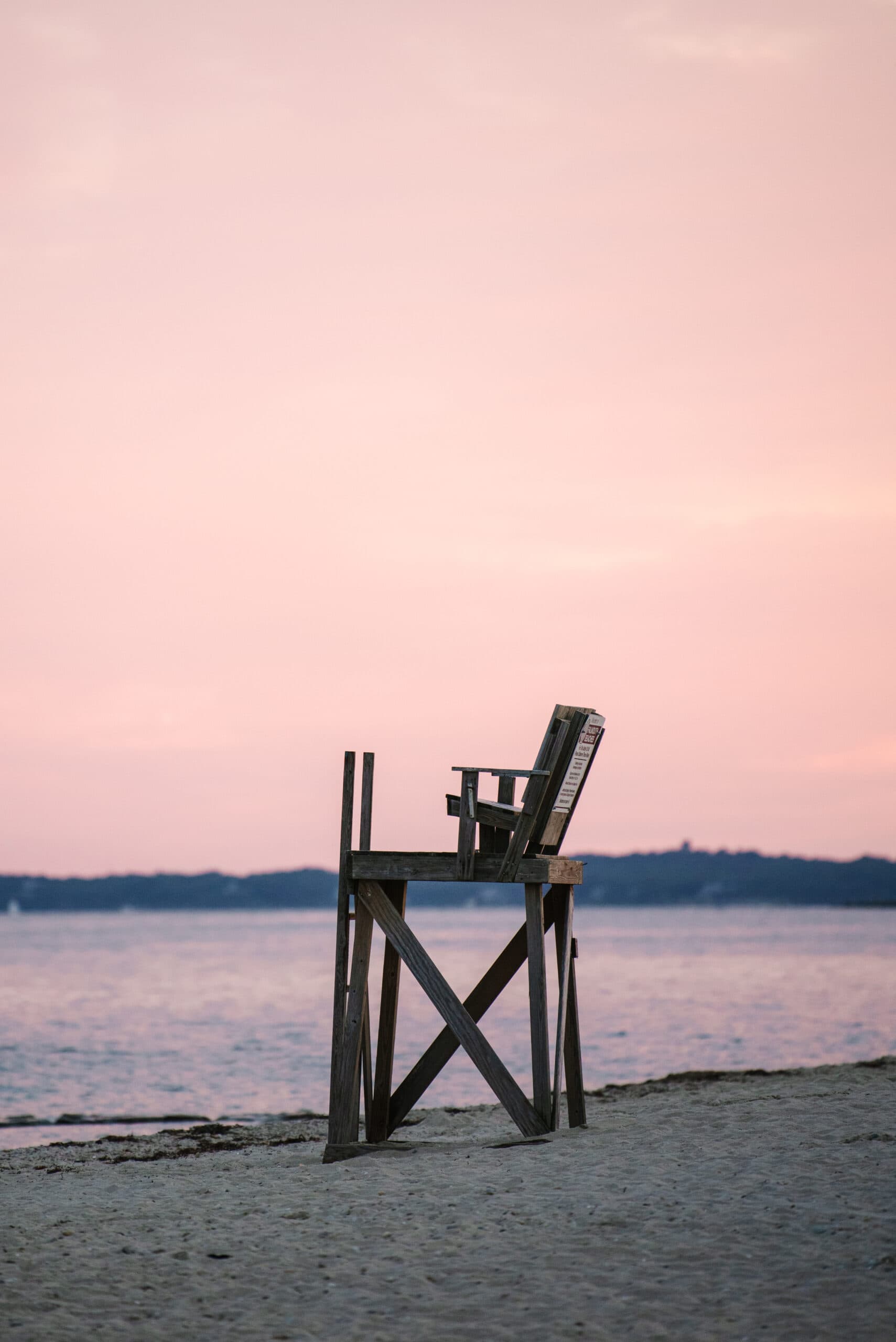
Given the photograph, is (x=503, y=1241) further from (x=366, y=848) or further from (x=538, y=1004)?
(x=366, y=848)

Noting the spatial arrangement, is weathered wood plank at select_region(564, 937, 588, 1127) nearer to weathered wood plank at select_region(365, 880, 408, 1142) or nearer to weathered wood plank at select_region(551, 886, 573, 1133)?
weathered wood plank at select_region(551, 886, 573, 1133)

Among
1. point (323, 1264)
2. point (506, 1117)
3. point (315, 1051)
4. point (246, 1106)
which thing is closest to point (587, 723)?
point (323, 1264)

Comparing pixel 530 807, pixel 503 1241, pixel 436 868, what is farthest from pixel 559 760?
pixel 503 1241

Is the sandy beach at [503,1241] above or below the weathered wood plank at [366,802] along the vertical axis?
below

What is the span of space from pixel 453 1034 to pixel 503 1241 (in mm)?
3651

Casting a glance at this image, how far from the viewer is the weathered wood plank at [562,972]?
11.3m

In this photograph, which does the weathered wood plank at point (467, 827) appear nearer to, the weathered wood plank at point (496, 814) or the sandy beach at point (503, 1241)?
the weathered wood plank at point (496, 814)

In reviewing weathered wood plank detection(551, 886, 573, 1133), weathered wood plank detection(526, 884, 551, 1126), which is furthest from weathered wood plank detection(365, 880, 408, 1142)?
weathered wood plank detection(551, 886, 573, 1133)

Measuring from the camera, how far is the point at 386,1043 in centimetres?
1196

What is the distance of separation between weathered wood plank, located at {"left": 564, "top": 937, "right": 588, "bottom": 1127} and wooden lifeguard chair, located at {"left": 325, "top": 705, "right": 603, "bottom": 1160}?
0.8 inches

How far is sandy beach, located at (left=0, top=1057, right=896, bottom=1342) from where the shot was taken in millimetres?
6570

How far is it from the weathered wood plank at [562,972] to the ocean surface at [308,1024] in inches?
451

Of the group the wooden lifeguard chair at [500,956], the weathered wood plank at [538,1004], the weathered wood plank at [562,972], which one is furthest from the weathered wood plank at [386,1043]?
the weathered wood plank at [562,972]

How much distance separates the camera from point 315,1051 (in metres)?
35.2
